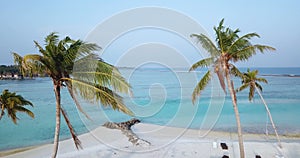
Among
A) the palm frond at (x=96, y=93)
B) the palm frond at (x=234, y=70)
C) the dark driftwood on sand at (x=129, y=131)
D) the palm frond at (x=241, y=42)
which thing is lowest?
the dark driftwood on sand at (x=129, y=131)

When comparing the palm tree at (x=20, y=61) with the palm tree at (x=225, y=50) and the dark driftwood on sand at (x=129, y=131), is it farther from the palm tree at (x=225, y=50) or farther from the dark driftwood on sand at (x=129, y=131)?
the dark driftwood on sand at (x=129, y=131)

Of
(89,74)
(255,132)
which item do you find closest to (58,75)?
(89,74)

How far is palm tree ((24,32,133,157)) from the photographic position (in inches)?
245

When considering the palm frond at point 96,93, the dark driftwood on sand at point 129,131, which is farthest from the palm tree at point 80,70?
the dark driftwood on sand at point 129,131

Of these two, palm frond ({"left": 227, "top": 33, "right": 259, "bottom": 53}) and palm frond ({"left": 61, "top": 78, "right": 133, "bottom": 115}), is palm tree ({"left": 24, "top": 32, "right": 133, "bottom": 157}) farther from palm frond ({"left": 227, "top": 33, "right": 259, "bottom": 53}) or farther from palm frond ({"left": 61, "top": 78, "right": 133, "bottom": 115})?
palm frond ({"left": 227, "top": 33, "right": 259, "bottom": 53})

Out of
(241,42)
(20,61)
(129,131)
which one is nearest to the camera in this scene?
(20,61)

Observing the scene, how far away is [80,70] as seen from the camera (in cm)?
666

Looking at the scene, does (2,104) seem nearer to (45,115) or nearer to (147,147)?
(147,147)

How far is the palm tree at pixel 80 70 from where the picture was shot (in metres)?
6.21

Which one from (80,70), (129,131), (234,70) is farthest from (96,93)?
(129,131)

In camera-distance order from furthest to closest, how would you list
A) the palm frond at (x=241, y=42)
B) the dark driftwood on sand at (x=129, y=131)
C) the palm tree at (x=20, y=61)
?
the dark driftwood on sand at (x=129, y=131) < the palm frond at (x=241, y=42) < the palm tree at (x=20, y=61)

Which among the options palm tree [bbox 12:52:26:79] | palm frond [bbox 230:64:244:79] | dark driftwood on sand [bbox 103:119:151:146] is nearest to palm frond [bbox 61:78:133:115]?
palm tree [bbox 12:52:26:79]

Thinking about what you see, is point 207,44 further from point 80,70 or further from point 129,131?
point 129,131

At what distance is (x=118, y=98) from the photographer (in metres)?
6.44
